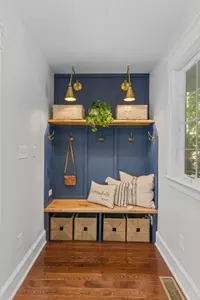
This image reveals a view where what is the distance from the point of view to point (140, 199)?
3.16 metres

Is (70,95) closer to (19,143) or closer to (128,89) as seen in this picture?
(128,89)

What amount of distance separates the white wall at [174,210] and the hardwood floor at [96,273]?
215 mm

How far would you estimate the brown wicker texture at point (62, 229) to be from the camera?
3115 mm

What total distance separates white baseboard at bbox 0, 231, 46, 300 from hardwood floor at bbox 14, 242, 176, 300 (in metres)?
0.05

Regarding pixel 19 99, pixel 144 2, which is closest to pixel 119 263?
pixel 19 99

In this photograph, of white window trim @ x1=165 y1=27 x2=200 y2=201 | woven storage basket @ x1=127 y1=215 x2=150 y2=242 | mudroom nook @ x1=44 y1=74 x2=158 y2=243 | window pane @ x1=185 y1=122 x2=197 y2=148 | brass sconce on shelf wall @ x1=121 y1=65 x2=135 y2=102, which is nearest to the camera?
window pane @ x1=185 y1=122 x2=197 y2=148

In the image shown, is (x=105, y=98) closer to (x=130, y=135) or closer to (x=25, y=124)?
(x=130, y=135)

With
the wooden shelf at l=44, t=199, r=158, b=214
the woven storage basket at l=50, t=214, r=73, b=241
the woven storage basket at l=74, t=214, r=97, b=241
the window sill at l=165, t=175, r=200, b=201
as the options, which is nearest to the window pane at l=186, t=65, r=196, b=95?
the window sill at l=165, t=175, r=200, b=201

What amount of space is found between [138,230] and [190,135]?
4.85 feet

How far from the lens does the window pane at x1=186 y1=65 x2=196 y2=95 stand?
231 centimetres

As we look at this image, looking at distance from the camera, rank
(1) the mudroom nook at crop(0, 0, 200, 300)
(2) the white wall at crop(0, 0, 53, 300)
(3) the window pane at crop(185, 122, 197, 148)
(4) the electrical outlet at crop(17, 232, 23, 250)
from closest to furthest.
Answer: (2) the white wall at crop(0, 0, 53, 300) < (1) the mudroom nook at crop(0, 0, 200, 300) < (4) the electrical outlet at crop(17, 232, 23, 250) < (3) the window pane at crop(185, 122, 197, 148)

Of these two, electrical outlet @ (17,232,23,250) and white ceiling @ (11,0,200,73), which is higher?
white ceiling @ (11,0,200,73)

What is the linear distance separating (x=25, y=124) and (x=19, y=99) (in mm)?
273

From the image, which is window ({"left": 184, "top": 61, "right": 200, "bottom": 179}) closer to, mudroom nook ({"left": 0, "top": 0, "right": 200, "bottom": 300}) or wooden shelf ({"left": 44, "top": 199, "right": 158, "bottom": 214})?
mudroom nook ({"left": 0, "top": 0, "right": 200, "bottom": 300})
